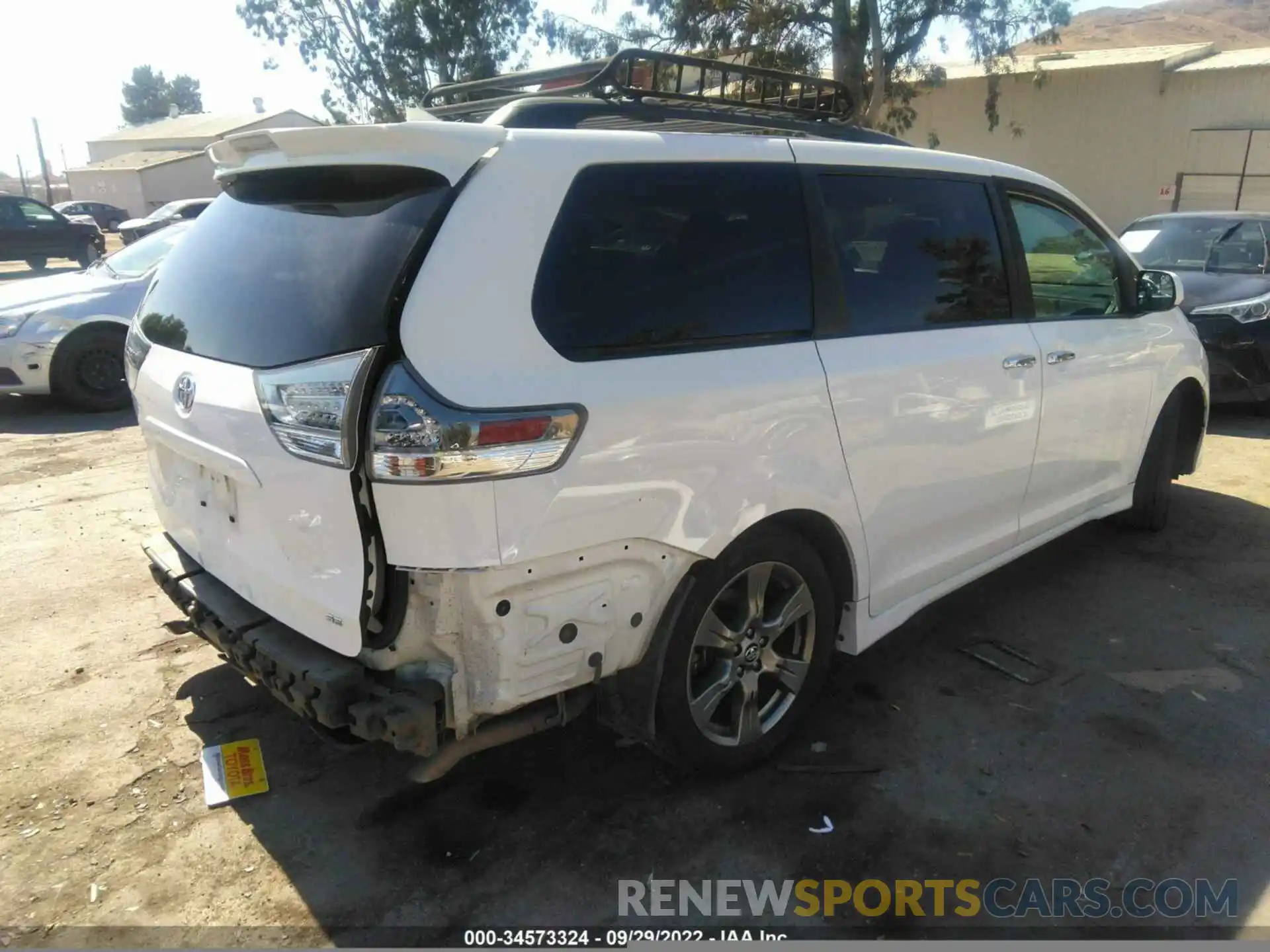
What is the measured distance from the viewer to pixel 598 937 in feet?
7.87

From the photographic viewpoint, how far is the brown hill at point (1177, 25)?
5388cm

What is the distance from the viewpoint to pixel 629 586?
2.46 m

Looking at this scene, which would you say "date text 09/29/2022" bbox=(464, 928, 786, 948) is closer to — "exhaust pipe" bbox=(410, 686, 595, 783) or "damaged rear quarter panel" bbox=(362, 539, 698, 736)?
"exhaust pipe" bbox=(410, 686, 595, 783)

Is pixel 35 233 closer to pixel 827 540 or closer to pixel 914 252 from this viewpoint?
pixel 914 252

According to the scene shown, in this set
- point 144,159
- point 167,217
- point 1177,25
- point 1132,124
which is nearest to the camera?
point 167,217

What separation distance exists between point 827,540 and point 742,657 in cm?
48

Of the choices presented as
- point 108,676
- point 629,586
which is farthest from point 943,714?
point 108,676

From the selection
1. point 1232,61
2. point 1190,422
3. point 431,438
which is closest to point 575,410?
point 431,438

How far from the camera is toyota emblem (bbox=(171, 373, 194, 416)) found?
2.58 meters

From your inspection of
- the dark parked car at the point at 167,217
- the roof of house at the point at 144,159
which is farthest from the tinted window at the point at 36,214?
the roof of house at the point at 144,159

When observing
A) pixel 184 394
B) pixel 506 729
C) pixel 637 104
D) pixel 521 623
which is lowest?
pixel 506 729

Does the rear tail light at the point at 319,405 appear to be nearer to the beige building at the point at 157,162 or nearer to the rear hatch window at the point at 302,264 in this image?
the rear hatch window at the point at 302,264

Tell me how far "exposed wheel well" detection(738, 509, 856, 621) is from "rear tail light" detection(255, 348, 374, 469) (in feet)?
4.01

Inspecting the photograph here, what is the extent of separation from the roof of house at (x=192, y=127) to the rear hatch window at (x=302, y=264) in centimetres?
5683
